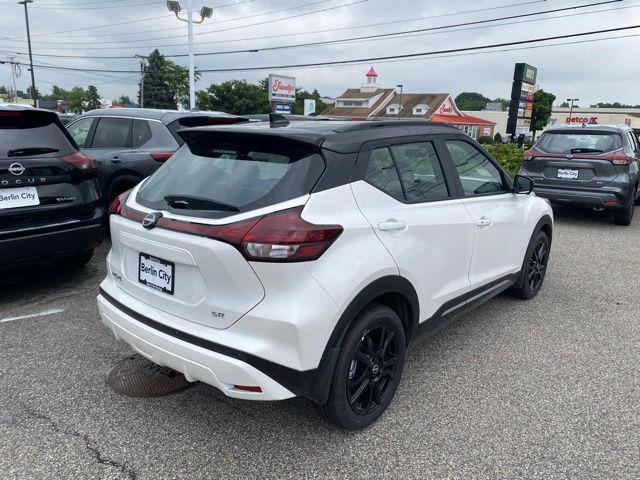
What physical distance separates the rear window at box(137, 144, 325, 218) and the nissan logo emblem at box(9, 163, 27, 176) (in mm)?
1818

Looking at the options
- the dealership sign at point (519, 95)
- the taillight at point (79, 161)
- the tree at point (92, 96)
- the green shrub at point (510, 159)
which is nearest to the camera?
the taillight at point (79, 161)

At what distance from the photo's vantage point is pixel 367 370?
2736 mm

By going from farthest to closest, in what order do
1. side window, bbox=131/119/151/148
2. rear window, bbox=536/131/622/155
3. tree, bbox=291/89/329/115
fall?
tree, bbox=291/89/329/115 < rear window, bbox=536/131/622/155 < side window, bbox=131/119/151/148

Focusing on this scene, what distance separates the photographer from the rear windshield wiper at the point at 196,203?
239 cm

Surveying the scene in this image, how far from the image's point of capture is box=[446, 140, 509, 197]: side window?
3539mm

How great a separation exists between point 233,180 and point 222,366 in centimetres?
92

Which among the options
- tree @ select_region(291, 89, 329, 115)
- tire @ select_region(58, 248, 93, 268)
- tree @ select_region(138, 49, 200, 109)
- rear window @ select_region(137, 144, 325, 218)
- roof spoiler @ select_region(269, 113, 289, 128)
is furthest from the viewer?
tree @ select_region(291, 89, 329, 115)

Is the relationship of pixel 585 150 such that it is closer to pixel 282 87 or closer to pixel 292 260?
pixel 292 260

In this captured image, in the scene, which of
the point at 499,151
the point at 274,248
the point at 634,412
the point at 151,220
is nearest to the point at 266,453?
the point at 274,248

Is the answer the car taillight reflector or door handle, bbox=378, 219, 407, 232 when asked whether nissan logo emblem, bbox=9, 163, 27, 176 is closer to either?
the car taillight reflector

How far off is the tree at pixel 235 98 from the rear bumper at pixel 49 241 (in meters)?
69.0

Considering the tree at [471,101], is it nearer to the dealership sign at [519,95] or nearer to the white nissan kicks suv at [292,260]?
the dealership sign at [519,95]

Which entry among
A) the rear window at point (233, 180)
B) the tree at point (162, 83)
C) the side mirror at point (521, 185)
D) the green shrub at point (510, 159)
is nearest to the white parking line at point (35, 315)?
the rear window at point (233, 180)

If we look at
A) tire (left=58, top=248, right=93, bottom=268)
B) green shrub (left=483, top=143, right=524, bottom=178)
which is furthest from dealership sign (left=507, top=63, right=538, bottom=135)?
tire (left=58, top=248, right=93, bottom=268)
